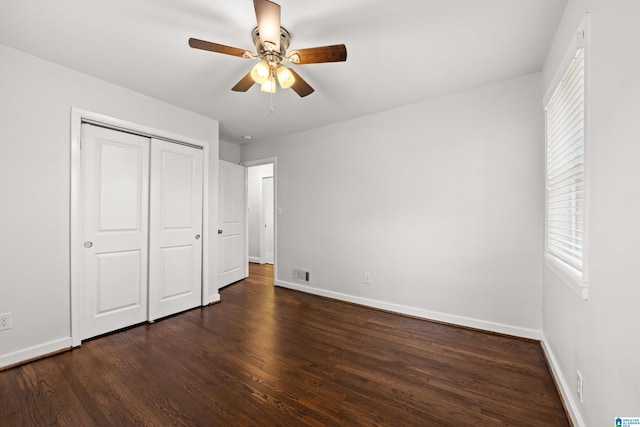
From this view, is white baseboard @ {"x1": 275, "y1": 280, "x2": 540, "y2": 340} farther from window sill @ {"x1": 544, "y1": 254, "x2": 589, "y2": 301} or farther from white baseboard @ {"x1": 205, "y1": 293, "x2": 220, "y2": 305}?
white baseboard @ {"x1": 205, "y1": 293, "x2": 220, "y2": 305}

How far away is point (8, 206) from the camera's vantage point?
2.11m

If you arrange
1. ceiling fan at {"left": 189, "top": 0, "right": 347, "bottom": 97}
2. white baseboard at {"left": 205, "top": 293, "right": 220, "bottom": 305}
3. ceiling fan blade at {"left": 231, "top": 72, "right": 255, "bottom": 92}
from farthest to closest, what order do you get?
white baseboard at {"left": 205, "top": 293, "right": 220, "bottom": 305}, ceiling fan blade at {"left": 231, "top": 72, "right": 255, "bottom": 92}, ceiling fan at {"left": 189, "top": 0, "right": 347, "bottom": 97}

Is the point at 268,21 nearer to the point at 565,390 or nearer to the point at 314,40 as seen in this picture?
the point at 314,40

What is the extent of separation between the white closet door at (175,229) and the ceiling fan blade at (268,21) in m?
2.17

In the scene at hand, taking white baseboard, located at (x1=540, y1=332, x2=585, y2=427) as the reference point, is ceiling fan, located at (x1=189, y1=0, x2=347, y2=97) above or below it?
above

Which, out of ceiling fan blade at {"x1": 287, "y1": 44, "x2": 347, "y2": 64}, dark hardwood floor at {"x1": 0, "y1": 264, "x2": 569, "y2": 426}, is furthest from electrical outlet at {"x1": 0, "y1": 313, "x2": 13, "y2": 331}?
ceiling fan blade at {"x1": 287, "y1": 44, "x2": 347, "y2": 64}

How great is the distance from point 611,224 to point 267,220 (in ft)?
20.0

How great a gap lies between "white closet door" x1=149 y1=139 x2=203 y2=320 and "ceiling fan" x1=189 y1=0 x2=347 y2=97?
1.74 metres

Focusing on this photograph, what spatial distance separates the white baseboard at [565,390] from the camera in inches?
57.5

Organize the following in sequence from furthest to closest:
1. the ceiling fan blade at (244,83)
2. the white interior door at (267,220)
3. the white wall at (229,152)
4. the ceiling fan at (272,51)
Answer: the white interior door at (267,220) → the white wall at (229,152) → the ceiling fan blade at (244,83) → the ceiling fan at (272,51)

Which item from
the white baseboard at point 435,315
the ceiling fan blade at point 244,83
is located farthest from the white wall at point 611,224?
the ceiling fan blade at point 244,83

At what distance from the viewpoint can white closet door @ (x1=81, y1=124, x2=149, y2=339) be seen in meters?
2.59

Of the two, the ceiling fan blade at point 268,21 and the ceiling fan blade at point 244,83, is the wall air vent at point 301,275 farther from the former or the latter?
the ceiling fan blade at point 268,21

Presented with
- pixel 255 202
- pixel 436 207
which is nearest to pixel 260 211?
pixel 255 202
